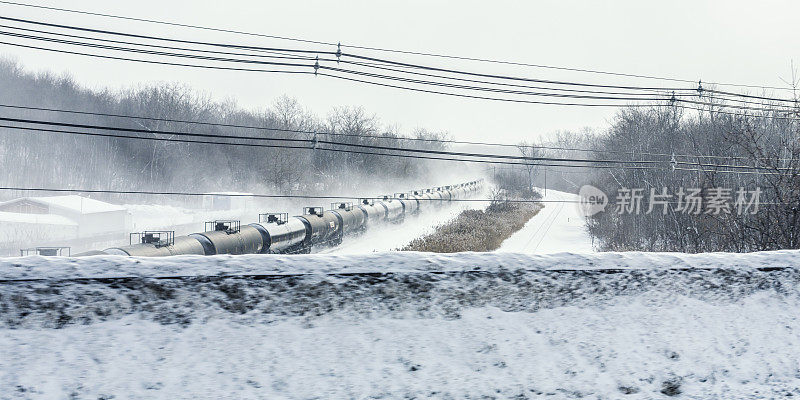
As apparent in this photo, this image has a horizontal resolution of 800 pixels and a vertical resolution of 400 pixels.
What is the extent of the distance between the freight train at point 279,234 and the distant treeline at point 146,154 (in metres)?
30.1

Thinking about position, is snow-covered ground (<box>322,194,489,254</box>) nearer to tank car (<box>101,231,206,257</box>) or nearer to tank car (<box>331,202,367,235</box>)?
tank car (<box>331,202,367,235</box>)

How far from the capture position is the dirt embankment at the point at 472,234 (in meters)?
32.0

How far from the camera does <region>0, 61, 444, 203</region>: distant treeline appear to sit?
6644 cm

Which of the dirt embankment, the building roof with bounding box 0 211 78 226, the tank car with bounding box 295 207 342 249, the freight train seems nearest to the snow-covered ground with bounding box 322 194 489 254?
the freight train

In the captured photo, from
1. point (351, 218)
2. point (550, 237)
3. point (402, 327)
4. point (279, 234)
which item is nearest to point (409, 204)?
point (550, 237)

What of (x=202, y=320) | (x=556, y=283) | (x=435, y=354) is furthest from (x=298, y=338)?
(x=556, y=283)

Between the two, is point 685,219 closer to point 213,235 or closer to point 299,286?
point 213,235

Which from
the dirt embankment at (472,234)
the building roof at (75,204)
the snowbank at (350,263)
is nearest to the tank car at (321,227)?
the dirt embankment at (472,234)

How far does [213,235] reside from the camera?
21.3 m

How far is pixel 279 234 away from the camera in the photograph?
2588cm

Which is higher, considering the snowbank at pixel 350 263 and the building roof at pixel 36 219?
the snowbank at pixel 350 263

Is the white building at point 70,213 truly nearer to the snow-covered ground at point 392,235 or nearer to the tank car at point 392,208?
the snow-covered ground at point 392,235

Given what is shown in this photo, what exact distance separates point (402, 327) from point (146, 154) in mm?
73206

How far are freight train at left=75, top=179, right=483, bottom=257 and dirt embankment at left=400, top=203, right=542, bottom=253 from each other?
4093mm
